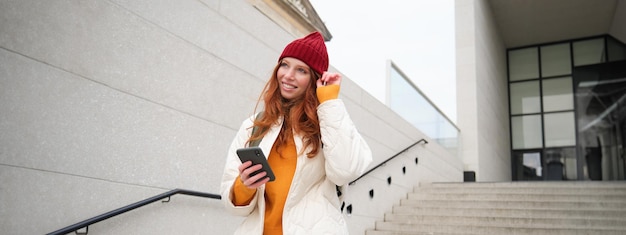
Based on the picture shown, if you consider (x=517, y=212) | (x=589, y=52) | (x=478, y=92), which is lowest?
(x=517, y=212)

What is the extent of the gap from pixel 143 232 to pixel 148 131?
640 millimetres

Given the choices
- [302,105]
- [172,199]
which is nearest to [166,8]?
[172,199]

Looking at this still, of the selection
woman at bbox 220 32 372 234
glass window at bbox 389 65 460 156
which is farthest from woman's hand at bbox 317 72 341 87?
glass window at bbox 389 65 460 156

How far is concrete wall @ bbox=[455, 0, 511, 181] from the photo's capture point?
12.0 meters

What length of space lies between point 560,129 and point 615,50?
128 inches

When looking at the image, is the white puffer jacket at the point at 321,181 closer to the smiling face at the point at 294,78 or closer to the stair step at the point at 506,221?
the smiling face at the point at 294,78

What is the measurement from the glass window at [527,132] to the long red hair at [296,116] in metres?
16.7

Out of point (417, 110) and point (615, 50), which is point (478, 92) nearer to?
point (417, 110)

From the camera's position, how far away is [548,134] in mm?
16297

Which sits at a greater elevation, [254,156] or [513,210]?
[254,156]

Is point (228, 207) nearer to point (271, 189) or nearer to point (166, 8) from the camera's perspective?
point (271, 189)

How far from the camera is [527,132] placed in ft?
55.5

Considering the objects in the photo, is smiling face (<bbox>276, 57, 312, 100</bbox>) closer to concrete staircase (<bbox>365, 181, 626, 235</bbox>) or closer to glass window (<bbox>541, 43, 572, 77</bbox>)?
concrete staircase (<bbox>365, 181, 626, 235</bbox>)

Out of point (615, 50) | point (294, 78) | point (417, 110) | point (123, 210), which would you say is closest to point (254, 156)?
point (294, 78)
